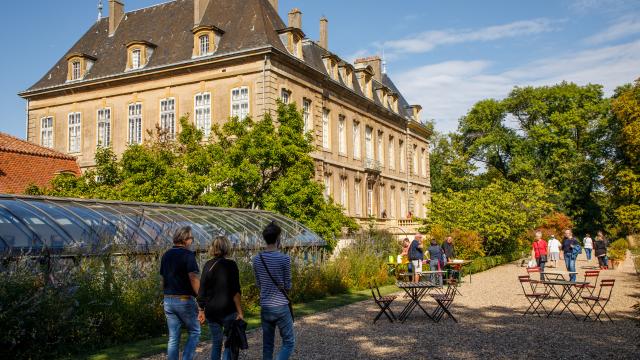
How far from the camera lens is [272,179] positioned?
22.9 m

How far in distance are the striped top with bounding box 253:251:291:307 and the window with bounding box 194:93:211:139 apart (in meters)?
22.3

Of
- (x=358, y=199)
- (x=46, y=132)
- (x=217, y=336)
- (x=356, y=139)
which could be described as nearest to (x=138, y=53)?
(x=46, y=132)

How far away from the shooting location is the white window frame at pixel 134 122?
30.2 metres

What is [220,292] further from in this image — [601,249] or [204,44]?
[204,44]

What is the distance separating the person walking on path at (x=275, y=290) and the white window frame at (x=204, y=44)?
911 inches

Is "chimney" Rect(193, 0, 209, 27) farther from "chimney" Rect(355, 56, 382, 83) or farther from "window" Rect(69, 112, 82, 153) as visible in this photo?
"chimney" Rect(355, 56, 382, 83)

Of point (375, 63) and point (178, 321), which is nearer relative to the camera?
point (178, 321)

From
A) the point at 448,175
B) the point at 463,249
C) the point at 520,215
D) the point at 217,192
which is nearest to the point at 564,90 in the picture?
the point at 448,175

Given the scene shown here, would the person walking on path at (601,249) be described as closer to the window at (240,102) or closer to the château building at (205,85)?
the château building at (205,85)

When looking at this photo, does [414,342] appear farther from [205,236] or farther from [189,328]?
[205,236]

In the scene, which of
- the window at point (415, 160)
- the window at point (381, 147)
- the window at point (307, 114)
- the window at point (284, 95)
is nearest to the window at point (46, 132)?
the window at point (284, 95)

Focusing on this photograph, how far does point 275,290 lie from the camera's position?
6566 millimetres

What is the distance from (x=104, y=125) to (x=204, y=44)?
272 inches

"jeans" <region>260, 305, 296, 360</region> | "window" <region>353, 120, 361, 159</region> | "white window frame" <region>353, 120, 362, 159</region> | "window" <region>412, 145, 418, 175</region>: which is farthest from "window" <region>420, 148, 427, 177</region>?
"jeans" <region>260, 305, 296, 360</region>
